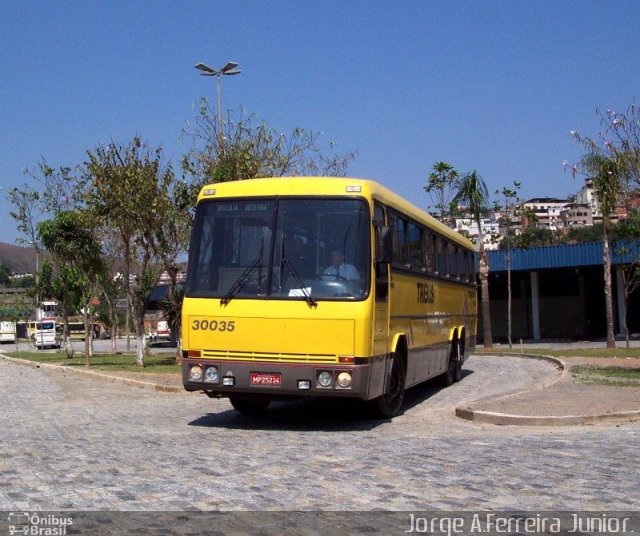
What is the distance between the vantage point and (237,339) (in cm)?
1173

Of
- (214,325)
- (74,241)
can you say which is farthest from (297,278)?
(74,241)

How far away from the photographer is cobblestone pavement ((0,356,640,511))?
729cm

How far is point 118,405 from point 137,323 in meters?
11.9

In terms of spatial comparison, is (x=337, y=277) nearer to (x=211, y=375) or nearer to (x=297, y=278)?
(x=297, y=278)

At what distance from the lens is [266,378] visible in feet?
38.1

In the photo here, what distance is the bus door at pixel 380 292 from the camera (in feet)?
38.7

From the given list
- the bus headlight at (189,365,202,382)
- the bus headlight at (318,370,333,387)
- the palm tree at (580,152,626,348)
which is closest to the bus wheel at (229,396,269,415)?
the bus headlight at (189,365,202,382)

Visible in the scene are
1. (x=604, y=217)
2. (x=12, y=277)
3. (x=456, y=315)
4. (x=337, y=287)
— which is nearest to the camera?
(x=337, y=287)

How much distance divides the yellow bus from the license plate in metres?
0.01

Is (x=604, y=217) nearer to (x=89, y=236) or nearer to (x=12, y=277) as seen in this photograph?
(x=89, y=236)

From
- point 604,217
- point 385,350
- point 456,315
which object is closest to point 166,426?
point 385,350

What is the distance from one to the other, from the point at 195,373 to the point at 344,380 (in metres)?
2.08

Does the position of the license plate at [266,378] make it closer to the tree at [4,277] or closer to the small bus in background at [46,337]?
the small bus in background at [46,337]

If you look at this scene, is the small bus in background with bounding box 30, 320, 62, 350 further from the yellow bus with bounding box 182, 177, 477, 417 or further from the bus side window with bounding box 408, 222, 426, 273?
the yellow bus with bounding box 182, 177, 477, 417
